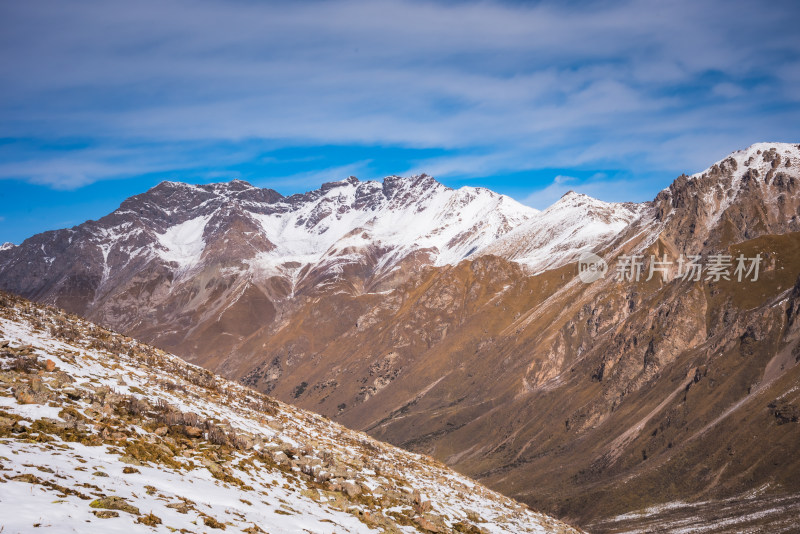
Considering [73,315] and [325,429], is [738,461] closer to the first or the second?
[325,429]

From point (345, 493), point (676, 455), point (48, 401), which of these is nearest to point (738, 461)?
point (676, 455)

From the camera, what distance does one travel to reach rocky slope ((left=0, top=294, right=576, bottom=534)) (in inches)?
737

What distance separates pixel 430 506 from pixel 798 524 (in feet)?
256

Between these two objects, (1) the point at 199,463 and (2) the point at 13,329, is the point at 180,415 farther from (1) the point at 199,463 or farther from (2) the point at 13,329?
(2) the point at 13,329

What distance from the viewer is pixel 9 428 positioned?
70.7 feet

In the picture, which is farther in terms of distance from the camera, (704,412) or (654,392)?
(654,392)

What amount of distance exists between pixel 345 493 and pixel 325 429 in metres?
15.6

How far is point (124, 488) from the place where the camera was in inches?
783

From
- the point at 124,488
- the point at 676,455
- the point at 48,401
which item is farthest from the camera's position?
the point at 676,455

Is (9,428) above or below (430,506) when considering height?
above

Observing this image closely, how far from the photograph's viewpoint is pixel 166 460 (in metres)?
23.8

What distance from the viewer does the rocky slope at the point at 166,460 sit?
1872 cm

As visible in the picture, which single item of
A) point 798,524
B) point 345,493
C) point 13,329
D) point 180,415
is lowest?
point 798,524

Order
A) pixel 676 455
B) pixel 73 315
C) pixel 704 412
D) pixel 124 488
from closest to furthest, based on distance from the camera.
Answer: pixel 124 488 < pixel 73 315 < pixel 676 455 < pixel 704 412
